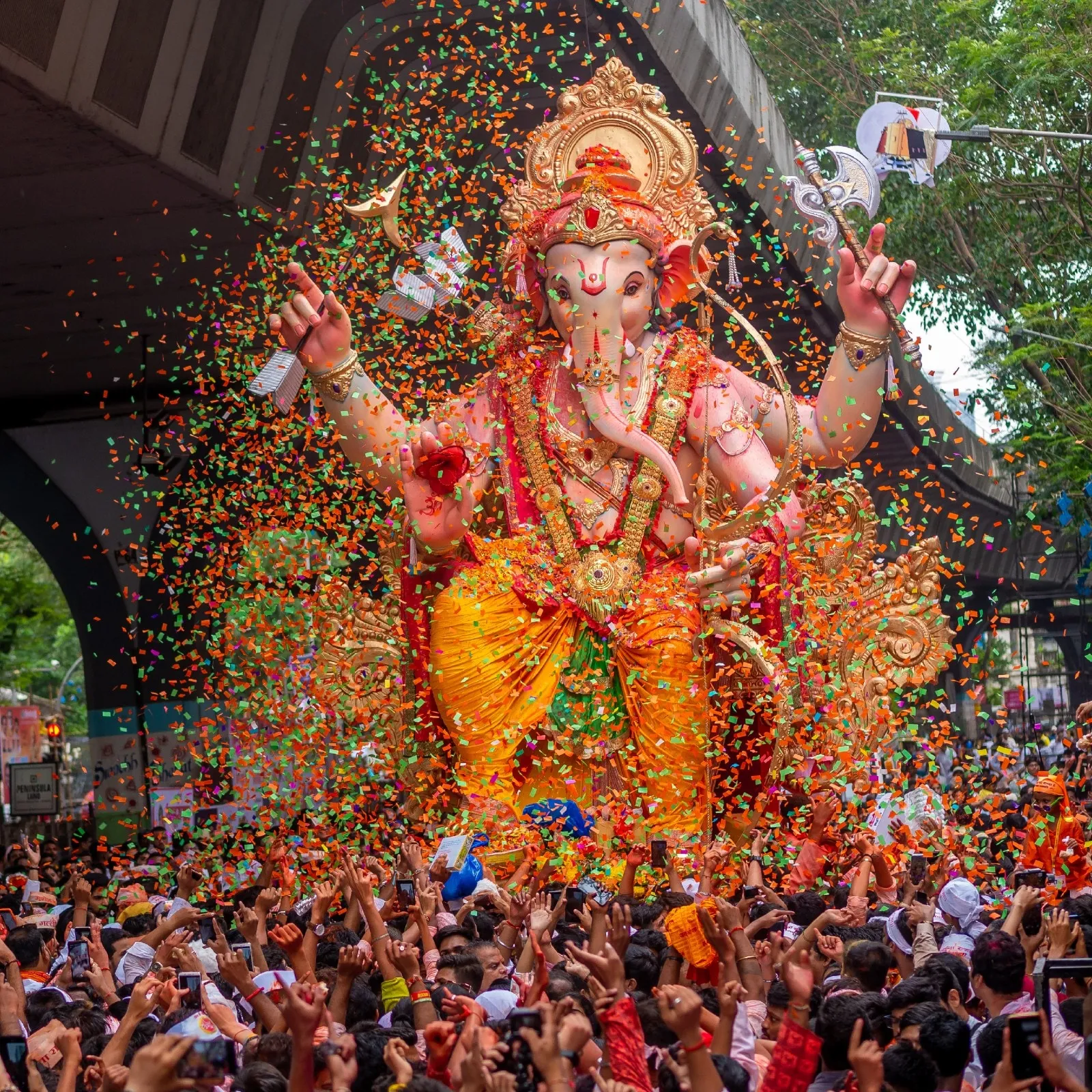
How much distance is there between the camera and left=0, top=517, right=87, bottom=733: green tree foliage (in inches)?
901

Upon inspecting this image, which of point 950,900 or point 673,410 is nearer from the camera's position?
point 950,900

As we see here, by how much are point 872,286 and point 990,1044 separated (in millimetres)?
5103

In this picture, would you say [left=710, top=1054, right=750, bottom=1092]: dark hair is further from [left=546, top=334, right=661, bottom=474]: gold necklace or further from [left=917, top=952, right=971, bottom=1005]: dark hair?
[left=546, top=334, right=661, bottom=474]: gold necklace

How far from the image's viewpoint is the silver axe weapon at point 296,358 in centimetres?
859

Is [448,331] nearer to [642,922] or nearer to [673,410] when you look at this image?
[673,410]

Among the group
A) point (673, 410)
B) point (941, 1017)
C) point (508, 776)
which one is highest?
point (673, 410)

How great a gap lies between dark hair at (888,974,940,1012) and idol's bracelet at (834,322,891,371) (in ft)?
15.7

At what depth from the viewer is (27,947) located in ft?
20.9

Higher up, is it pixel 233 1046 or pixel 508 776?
pixel 508 776

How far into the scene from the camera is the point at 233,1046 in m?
3.70

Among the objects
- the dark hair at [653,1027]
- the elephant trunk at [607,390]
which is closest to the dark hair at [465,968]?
the dark hair at [653,1027]

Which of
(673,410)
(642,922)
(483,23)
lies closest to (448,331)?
(673,410)

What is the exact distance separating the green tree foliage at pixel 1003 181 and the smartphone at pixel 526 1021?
32.9ft

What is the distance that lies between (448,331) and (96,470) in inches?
245
